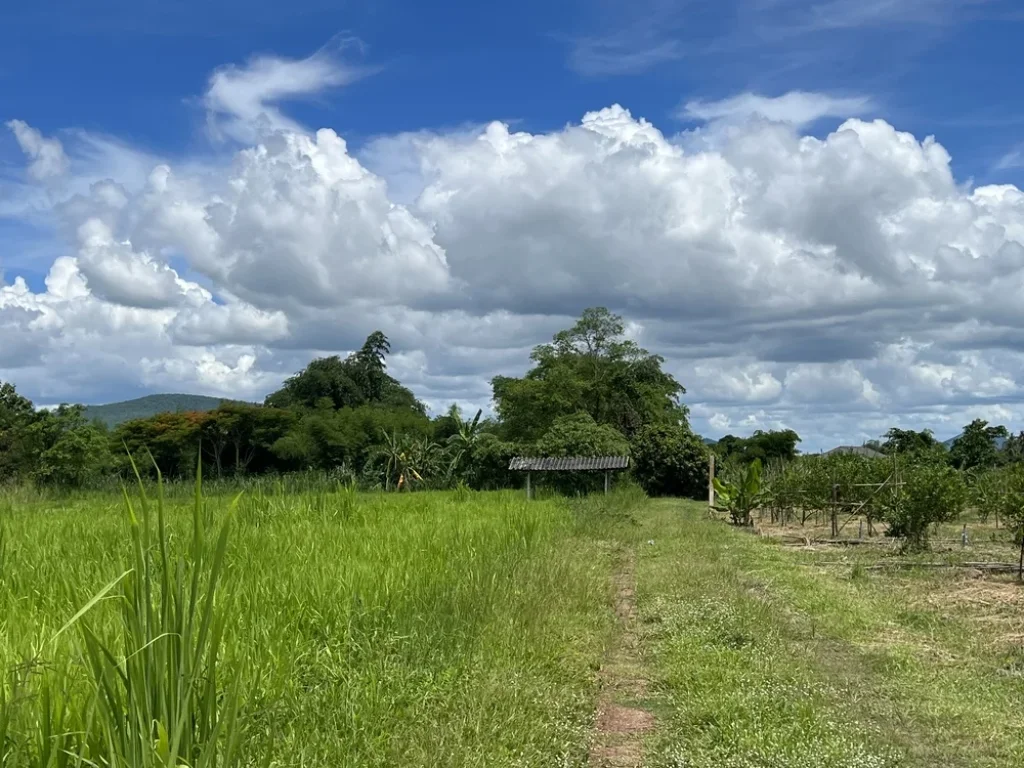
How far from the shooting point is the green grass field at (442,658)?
9.57 ft

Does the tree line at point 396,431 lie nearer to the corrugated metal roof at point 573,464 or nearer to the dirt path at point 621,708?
the corrugated metal roof at point 573,464

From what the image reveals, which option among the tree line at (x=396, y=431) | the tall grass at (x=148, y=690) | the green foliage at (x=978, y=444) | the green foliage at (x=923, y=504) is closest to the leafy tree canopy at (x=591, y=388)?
the tree line at (x=396, y=431)

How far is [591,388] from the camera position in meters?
53.0

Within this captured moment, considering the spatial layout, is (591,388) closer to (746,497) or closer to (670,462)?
(670,462)

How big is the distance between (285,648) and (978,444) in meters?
49.2

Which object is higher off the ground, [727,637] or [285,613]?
[285,613]

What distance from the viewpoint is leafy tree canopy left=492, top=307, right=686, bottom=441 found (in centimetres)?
5172

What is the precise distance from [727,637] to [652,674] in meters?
1.34

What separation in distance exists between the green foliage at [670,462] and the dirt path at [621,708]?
107 ft

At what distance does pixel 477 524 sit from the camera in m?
13.2

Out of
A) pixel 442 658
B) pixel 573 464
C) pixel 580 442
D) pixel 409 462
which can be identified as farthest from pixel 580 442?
pixel 442 658

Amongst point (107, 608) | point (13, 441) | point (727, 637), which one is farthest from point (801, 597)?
point (13, 441)

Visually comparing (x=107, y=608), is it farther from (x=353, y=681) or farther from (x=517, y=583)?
(x=517, y=583)

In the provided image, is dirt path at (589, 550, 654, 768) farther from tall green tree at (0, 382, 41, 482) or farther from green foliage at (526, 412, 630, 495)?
tall green tree at (0, 382, 41, 482)
